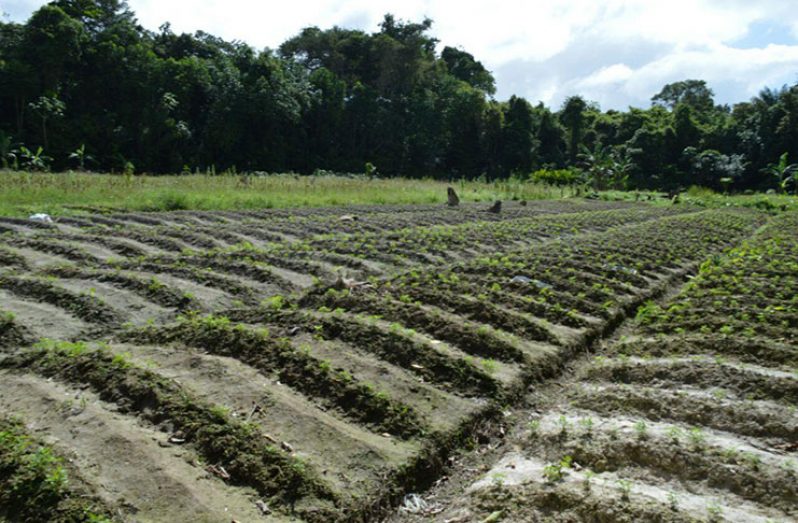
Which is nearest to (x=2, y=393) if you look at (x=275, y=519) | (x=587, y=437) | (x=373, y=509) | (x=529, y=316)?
(x=275, y=519)

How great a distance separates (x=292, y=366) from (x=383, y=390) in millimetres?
705

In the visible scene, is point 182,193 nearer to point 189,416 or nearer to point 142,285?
point 142,285

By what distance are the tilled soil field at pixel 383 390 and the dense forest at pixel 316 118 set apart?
627 inches

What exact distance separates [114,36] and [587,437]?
3623cm

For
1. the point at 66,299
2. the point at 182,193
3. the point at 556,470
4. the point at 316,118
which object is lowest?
the point at 556,470

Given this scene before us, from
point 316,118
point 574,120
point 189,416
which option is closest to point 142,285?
point 189,416

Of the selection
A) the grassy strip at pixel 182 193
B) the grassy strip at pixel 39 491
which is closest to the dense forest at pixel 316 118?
the grassy strip at pixel 182 193

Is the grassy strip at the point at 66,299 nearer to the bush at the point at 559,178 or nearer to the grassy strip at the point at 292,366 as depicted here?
the grassy strip at the point at 292,366

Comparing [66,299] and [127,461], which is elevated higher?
[66,299]

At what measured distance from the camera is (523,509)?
Result: 308cm

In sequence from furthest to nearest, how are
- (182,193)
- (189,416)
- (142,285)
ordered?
(182,193) < (142,285) < (189,416)

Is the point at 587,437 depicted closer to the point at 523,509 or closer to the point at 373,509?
the point at 523,509

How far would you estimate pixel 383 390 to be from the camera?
4234mm

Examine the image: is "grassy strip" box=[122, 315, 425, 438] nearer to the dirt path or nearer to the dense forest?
the dirt path
